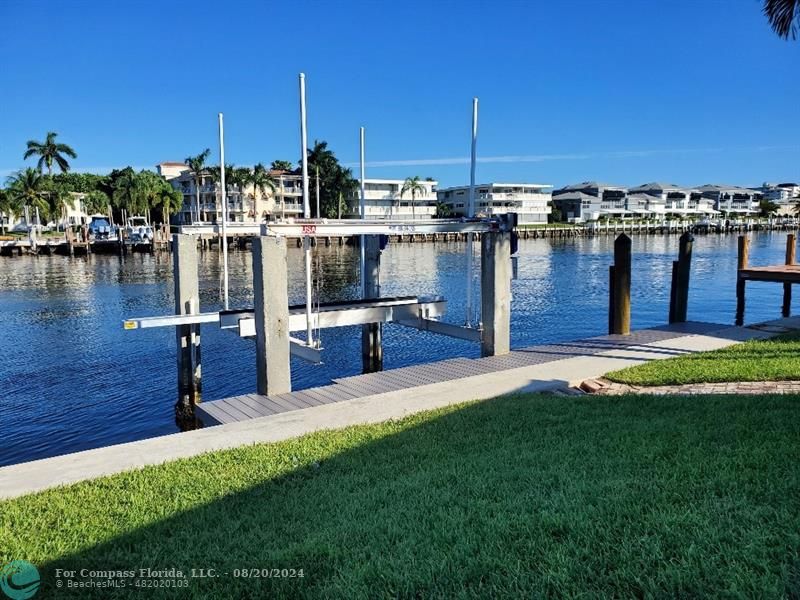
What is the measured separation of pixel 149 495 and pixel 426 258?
63339mm

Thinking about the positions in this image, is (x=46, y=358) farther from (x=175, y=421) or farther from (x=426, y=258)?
(x=426, y=258)

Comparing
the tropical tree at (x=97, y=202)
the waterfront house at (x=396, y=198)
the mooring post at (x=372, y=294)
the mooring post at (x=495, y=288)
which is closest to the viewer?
the mooring post at (x=495, y=288)

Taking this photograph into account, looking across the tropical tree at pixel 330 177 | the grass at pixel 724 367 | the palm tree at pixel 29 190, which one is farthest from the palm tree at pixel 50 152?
the grass at pixel 724 367

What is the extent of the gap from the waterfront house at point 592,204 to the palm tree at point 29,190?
109385 millimetres

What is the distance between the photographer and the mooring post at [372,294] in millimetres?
14953

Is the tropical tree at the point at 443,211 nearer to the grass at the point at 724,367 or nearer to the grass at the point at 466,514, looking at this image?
the grass at the point at 724,367

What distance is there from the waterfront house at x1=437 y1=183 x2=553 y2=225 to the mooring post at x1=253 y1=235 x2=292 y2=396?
379 ft

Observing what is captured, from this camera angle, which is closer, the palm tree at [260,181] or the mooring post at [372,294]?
the mooring post at [372,294]

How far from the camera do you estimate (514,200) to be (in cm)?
13225

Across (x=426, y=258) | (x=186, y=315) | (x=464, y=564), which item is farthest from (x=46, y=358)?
(x=426, y=258)

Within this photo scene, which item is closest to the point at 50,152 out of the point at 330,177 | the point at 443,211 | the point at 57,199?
the point at 57,199

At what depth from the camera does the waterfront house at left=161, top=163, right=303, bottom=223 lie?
9719 cm

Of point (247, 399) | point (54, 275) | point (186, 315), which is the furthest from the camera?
point (54, 275)

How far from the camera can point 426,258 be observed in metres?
68.2
